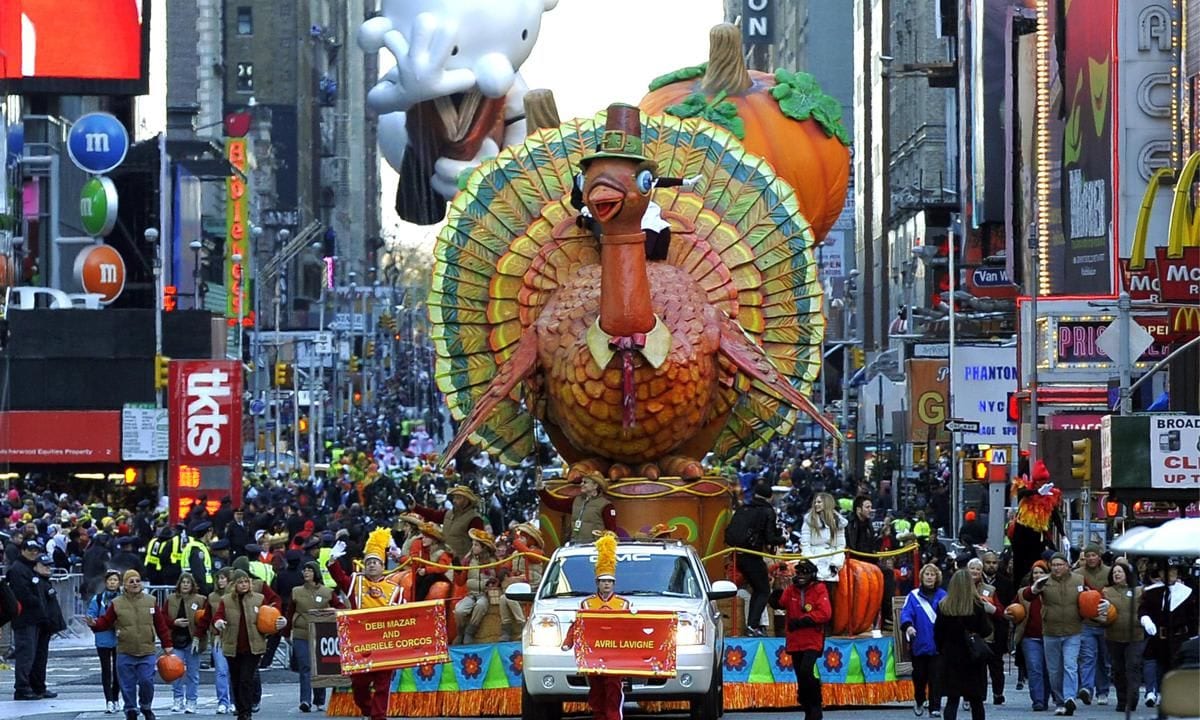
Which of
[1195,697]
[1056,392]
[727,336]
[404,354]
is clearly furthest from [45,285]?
[404,354]

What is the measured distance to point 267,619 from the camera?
874 inches

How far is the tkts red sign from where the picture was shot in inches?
1725

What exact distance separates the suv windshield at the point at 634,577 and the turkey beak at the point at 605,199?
16.1ft

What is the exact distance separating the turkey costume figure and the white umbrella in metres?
11.5

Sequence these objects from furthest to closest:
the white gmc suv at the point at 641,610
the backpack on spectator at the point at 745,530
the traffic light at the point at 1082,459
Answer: the traffic light at the point at 1082,459, the backpack on spectator at the point at 745,530, the white gmc suv at the point at 641,610

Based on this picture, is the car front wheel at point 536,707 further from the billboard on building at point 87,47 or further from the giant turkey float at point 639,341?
the billboard on building at point 87,47

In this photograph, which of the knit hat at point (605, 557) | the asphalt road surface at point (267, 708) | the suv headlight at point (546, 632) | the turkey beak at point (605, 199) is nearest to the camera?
the knit hat at point (605, 557)

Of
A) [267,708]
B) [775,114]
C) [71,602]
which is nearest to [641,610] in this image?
[267,708]

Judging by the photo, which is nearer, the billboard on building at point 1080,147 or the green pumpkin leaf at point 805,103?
the green pumpkin leaf at point 805,103

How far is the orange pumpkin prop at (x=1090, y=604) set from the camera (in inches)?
921

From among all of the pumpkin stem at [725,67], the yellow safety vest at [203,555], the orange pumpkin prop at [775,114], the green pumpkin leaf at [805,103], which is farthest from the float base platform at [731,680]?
the pumpkin stem at [725,67]

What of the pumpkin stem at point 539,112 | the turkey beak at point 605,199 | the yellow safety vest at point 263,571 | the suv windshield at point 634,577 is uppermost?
the pumpkin stem at point 539,112

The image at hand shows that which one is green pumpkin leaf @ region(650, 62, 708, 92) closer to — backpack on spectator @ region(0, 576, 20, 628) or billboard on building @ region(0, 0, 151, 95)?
backpack on spectator @ region(0, 576, 20, 628)

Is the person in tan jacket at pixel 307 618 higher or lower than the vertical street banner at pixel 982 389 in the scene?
lower
